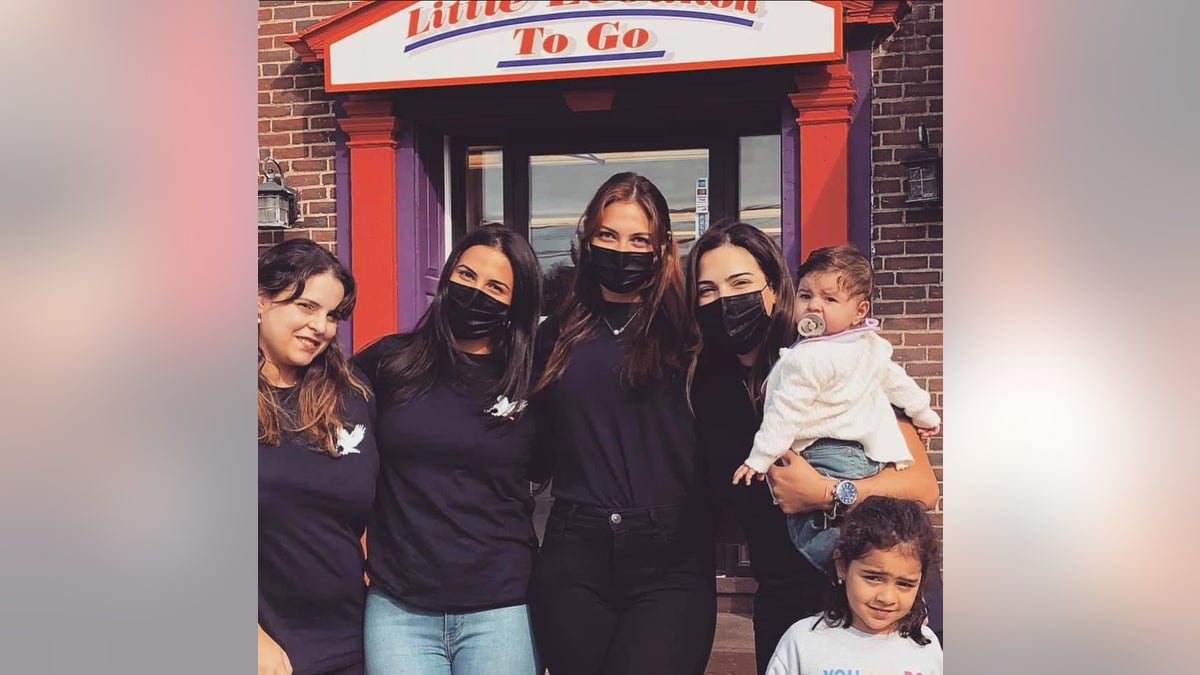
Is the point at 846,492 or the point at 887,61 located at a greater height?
the point at 887,61

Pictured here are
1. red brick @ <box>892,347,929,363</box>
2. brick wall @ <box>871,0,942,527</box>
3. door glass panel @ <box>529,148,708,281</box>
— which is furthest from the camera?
door glass panel @ <box>529,148,708,281</box>

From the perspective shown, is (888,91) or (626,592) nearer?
(626,592)

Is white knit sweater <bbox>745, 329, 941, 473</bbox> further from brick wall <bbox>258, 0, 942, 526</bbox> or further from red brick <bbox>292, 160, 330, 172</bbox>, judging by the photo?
red brick <bbox>292, 160, 330, 172</bbox>

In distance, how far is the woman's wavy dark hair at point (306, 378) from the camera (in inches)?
73.4

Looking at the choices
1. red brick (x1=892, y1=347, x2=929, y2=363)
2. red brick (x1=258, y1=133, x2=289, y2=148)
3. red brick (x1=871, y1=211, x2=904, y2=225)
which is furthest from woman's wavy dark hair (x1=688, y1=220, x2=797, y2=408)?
red brick (x1=258, y1=133, x2=289, y2=148)

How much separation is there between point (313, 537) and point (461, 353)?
481 millimetres

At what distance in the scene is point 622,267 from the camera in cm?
196

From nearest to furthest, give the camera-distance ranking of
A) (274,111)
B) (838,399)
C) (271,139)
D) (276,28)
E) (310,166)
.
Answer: (838,399)
(271,139)
(310,166)
(274,111)
(276,28)

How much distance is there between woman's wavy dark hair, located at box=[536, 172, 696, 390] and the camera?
1.94 m

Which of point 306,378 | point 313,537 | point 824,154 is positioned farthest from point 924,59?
point 313,537

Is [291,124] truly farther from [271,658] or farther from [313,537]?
[271,658]

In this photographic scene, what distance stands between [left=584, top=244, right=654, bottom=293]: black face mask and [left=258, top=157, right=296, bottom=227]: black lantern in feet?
5.43
